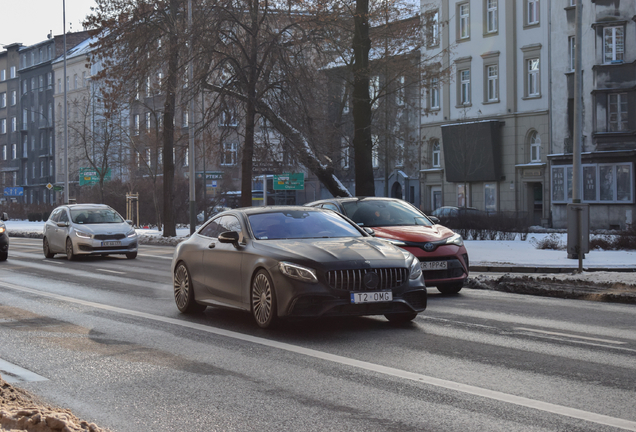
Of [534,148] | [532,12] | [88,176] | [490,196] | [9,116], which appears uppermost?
[9,116]

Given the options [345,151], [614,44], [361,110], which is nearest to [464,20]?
[345,151]

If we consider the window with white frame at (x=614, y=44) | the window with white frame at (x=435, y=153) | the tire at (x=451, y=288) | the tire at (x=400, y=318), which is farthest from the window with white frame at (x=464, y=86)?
the tire at (x=400, y=318)

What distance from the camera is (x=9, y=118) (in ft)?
370

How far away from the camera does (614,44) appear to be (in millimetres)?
43250

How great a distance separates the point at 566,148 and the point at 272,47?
22267 mm

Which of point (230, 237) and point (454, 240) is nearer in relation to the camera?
point (230, 237)

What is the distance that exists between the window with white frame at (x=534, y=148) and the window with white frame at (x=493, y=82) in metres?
3.23

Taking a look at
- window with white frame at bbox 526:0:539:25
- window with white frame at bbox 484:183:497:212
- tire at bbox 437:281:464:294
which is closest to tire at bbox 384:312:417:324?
tire at bbox 437:281:464:294

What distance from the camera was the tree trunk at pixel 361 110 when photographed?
86.1ft

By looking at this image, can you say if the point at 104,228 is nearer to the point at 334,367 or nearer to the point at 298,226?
Answer: the point at 298,226

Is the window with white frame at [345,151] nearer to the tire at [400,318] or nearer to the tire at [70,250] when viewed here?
the tire at [70,250]

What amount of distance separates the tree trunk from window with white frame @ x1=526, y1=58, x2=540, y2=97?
24707 mm

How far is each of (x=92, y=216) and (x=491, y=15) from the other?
32898 mm

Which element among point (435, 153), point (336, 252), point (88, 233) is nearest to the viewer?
point (336, 252)
